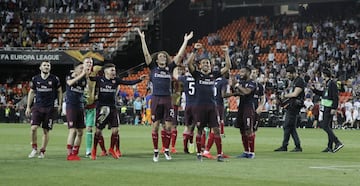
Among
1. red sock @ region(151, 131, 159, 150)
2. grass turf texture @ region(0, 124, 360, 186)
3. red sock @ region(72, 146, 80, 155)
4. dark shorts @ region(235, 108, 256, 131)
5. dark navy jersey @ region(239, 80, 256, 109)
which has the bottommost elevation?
grass turf texture @ region(0, 124, 360, 186)

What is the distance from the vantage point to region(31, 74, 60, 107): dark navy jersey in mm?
19609

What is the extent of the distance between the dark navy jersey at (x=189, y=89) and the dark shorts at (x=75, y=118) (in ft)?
7.85

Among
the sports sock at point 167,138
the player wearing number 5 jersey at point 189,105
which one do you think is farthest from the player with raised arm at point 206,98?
the sports sock at point 167,138

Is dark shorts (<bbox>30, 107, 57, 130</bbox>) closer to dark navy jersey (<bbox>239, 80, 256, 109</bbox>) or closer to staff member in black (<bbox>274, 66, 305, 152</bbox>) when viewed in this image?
dark navy jersey (<bbox>239, 80, 256, 109</bbox>)

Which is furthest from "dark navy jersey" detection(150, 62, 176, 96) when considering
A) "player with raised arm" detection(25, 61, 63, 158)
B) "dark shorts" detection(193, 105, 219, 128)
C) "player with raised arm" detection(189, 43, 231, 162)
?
"player with raised arm" detection(25, 61, 63, 158)

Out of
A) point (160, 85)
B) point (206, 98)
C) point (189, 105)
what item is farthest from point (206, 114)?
point (160, 85)

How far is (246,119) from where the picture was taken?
66.0 ft

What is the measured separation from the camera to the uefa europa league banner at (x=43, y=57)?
51.0m

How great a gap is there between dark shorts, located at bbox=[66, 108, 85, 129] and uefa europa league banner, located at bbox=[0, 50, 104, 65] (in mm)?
31998

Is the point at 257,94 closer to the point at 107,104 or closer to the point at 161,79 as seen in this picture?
the point at 161,79

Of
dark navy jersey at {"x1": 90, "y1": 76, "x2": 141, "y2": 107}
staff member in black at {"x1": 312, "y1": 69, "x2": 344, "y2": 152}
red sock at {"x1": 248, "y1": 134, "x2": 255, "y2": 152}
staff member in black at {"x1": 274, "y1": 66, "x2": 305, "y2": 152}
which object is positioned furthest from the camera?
staff member in black at {"x1": 274, "y1": 66, "x2": 305, "y2": 152}

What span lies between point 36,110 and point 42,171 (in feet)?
13.9

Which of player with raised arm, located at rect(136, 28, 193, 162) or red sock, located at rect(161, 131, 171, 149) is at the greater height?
player with raised arm, located at rect(136, 28, 193, 162)

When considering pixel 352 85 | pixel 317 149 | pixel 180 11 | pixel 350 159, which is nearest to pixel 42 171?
pixel 350 159
